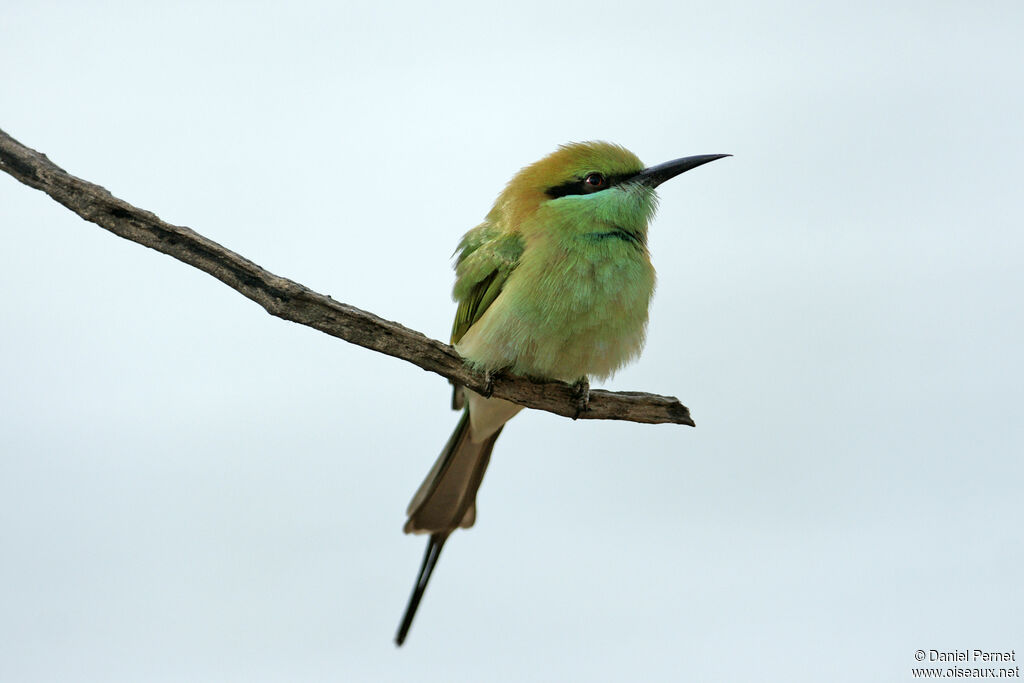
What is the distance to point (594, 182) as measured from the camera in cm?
266

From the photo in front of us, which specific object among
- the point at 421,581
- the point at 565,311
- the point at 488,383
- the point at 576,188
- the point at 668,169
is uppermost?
the point at 668,169

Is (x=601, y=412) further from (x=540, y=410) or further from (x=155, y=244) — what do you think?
(x=155, y=244)

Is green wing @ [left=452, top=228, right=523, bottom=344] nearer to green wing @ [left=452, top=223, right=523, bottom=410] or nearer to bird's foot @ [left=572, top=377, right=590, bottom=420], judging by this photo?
green wing @ [left=452, top=223, right=523, bottom=410]

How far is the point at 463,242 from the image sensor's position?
2783 mm

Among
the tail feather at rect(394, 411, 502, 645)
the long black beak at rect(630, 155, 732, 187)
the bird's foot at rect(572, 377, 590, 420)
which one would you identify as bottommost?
the tail feather at rect(394, 411, 502, 645)

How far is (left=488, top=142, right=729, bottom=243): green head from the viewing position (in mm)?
2611

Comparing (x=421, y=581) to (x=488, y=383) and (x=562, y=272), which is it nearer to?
(x=488, y=383)

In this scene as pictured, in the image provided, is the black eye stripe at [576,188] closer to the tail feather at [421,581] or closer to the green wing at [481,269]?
the green wing at [481,269]

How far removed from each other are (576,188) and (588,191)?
0.11ft

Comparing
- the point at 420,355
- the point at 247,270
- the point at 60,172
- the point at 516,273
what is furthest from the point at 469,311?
the point at 60,172

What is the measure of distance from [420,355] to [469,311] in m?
0.39

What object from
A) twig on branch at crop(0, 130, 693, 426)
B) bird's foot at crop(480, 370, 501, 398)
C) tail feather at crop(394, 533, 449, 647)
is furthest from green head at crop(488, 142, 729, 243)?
tail feather at crop(394, 533, 449, 647)

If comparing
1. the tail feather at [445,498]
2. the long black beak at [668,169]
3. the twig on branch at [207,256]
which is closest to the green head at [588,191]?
the long black beak at [668,169]

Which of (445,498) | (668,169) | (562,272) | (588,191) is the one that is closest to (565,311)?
(562,272)
